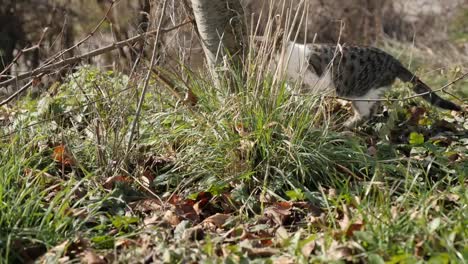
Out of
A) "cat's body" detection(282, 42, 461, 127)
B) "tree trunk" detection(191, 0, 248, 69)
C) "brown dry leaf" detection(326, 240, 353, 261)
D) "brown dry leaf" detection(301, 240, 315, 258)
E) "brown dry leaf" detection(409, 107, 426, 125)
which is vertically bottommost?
"brown dry leaf" detection(409, 107, 426, 125)

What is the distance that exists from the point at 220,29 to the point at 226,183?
1233 mm

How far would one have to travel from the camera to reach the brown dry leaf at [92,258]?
3074 mm

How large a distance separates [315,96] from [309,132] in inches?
10.8

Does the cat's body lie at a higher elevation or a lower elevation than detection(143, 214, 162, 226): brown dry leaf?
lower

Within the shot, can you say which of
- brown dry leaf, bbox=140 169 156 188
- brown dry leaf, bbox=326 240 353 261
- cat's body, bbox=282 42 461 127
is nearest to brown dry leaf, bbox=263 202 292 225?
brown dry leaf, bbox=326 240 353 261

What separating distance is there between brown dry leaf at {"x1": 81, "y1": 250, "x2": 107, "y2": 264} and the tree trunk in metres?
1.91

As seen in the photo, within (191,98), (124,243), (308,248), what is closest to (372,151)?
(191,98)

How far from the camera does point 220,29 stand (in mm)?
4781

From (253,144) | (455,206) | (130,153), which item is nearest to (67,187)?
(130,153)

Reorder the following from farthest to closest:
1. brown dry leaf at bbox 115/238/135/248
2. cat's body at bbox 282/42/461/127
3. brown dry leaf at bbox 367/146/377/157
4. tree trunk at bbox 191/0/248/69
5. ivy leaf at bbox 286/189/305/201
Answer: cat's body at bbox 282/42/461/127, tree trunk at bbox 191/0/248/69, brown dry leaf at bbox 367/146/377/157, ivy leaf at bbox 286/189/305/201, brown dry leaf at bbox 115/238/135/248

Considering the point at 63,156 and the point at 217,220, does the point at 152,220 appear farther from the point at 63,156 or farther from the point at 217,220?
the point at 63,156

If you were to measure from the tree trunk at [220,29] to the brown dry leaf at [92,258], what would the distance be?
1.91 metres

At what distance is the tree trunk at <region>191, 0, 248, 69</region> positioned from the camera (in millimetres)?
4738

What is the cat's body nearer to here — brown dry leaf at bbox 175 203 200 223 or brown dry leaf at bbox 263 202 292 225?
brown dry leaf at bbox 263 202 292 225
